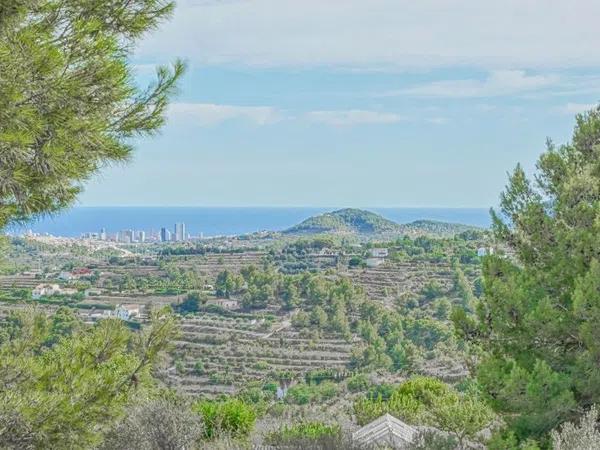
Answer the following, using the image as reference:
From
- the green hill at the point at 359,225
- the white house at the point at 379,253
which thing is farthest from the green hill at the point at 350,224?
the white house at the point at 379,253

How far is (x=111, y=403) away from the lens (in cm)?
409

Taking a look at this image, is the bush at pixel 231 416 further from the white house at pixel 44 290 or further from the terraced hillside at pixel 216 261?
the terraced hillside at pixel 216 261

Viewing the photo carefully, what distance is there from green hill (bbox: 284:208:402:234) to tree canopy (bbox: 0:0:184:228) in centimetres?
5286

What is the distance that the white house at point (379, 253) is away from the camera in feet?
116

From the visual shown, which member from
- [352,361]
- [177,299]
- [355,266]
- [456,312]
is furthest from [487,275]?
[355,266]

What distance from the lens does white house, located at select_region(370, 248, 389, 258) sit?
116 ft

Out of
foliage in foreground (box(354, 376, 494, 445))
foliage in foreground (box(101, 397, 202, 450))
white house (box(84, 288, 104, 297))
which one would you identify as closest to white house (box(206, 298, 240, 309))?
white house (box(84, 288, 104, 297))

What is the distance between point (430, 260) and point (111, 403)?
2878 centimetres

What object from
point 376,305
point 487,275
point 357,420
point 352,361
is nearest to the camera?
point 487,275

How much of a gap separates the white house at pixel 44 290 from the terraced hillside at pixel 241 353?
17.6 ft

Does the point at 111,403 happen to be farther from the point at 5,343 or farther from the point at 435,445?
the point at 435,445

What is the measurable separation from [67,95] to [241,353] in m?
21.1

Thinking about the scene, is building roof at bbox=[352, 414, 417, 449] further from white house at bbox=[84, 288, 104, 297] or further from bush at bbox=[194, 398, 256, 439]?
white house at bbox=[84, 288, 104, 297]

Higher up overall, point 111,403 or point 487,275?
point 487,275
